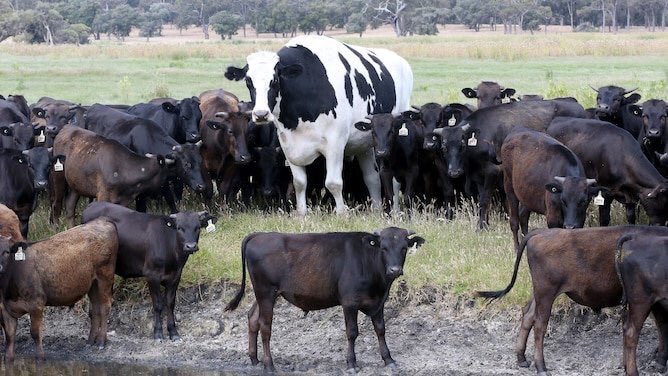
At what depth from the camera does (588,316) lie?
11.6 m

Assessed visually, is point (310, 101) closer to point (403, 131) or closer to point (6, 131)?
point (403, 131)

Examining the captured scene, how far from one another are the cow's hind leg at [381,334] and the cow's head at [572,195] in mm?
2117

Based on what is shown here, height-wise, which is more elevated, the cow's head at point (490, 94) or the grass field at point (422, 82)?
the cow's head at point (490, 94)

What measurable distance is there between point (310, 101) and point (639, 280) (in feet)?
23.1

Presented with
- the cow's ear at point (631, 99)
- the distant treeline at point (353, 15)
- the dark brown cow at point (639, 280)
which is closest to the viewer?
the dark brown cow at point (639, 280)

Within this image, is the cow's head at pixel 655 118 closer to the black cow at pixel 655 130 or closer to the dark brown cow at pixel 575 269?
the black cow at pixel 655 130

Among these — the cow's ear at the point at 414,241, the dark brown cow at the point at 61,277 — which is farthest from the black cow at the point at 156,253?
the cow's ear at the point at 414,241

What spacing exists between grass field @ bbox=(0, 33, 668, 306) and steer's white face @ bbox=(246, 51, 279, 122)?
1393 mm

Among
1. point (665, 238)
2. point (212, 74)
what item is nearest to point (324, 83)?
point (665, 238)

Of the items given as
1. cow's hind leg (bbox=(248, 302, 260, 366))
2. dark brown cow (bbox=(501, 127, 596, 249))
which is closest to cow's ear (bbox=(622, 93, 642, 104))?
dark brown cow (bbox=(501, 127, 596, 249))

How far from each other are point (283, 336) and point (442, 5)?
93104 mm

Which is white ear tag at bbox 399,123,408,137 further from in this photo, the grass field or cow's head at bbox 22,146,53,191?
cow's head at bbox 22,146,53,191

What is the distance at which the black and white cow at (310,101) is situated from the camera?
15.9m

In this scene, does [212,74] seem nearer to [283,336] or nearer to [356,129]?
[356,129]
